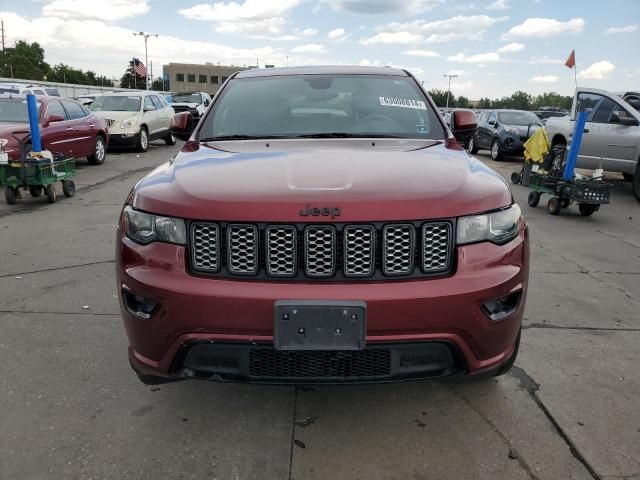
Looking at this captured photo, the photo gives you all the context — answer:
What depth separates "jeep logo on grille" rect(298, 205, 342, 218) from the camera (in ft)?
6.94

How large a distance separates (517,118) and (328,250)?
15189 millimetres

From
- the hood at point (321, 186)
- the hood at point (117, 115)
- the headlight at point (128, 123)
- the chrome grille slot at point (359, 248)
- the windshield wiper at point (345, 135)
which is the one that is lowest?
the headlight at point (128, 123)

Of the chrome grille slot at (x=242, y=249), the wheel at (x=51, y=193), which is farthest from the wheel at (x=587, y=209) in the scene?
the wheel at (x=51, y=193)

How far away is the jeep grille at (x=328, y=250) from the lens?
7.04ft

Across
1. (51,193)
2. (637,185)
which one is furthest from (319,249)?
(637,185)

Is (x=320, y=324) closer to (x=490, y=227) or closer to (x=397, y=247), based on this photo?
(x=397, y=247)

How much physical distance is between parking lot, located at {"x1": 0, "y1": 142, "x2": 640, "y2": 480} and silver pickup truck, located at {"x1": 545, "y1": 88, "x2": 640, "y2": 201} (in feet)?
21.7

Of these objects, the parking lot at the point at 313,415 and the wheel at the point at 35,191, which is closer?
the parking lot at the point at 313,415

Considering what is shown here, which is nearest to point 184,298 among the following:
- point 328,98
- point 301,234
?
point 301,234

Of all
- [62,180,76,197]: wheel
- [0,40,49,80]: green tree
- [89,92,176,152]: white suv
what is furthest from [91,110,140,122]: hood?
[0,40,49,80]: green tree

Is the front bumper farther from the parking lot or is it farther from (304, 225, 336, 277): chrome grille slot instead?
the parking lot

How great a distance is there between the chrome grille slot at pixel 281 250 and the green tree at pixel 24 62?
89.4 meters

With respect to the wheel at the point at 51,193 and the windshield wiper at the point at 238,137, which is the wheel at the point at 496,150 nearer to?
the wheel at the point at 51,193

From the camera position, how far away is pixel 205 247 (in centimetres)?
220
